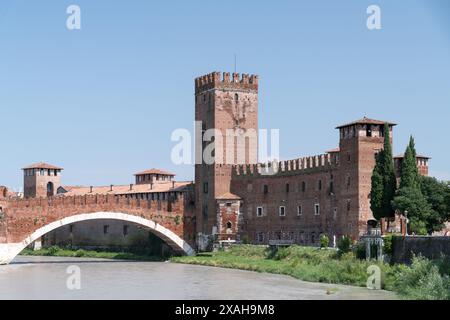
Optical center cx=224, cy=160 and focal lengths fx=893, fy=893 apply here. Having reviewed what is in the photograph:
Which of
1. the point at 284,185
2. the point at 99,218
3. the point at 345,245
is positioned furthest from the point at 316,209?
the point at 99,218

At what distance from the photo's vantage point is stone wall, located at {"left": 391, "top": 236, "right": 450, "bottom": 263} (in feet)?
96.6

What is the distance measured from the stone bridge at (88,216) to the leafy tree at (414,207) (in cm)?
1466

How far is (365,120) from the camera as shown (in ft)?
127

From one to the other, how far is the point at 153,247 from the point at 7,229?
34.4ft

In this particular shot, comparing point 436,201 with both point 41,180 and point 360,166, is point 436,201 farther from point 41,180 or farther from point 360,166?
point 41,180

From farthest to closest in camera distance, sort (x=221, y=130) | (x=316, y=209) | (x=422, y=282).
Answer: (x=221, y=130), (x=316, y=209), (x=422, y=282)

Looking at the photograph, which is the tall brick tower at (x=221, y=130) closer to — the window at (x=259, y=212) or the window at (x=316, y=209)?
the window at (x=259, y=212)

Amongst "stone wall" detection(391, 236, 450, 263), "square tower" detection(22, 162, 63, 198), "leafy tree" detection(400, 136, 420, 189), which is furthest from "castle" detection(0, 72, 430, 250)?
"square tower" detection(22, 162, 63, 198)

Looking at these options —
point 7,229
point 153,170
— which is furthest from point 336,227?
point 153,170

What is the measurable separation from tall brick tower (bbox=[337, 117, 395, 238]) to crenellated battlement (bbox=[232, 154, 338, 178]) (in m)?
2.07

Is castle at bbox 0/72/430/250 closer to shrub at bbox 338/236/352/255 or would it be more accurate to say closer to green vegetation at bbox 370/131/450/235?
green vegetation at bbox 370/131/450/235

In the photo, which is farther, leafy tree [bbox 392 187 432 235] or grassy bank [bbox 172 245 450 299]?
leafy tree [bbox 392 187 432 235]

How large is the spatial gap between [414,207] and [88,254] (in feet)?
79.4

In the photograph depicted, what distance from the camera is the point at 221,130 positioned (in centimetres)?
4744
